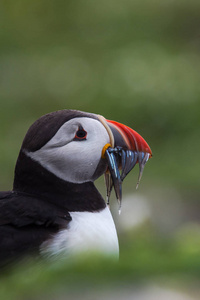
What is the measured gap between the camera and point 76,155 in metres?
3.79

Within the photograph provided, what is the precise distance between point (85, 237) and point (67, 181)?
0.40 meters

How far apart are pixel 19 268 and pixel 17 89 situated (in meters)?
9.40

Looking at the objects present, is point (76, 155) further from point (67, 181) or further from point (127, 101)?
point (127, 101)

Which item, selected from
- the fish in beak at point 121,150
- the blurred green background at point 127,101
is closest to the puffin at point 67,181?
the fish in beak at point 121,150

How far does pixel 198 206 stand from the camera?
25.6 feet

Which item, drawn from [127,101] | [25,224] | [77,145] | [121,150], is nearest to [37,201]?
[25,224]

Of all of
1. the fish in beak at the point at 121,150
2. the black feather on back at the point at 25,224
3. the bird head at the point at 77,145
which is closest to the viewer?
the black feather on back at the point at 25,224

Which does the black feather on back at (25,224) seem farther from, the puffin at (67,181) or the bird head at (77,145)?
the bird head at (77,145)

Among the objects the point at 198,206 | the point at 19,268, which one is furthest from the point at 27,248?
the point at 198,206

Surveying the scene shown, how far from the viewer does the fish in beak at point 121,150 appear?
3.88 m

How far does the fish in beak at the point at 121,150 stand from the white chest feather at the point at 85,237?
0.27 m

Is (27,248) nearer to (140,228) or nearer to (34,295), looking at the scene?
(34,295)

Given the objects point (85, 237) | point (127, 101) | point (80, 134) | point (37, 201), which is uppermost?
point (80, 134)

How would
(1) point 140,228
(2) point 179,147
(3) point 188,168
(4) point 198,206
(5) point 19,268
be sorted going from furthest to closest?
(2) point 179,147, (3) point 188,168, (4) point 198,206, (1) point 140,228, (5) point 19,268
